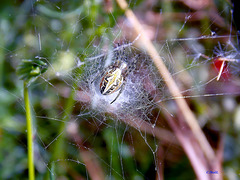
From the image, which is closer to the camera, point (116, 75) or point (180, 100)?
point (180, 100)

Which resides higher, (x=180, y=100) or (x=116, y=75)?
(x=116, y=75)

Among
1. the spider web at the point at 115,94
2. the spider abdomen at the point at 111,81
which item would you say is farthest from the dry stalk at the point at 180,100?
the spider abdomen at the point at 111,81

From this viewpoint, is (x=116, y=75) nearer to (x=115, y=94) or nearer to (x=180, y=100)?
(x=115, y=94)

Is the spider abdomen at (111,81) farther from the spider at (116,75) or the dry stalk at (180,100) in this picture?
the dry stalk at (180,100)

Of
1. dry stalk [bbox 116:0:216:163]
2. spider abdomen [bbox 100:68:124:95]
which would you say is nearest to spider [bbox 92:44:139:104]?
spider abdomen [bbox 100:68:124:95]

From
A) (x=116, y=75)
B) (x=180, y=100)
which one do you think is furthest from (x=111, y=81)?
(x=180, y=100)

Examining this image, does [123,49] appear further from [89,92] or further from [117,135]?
[117,135]
